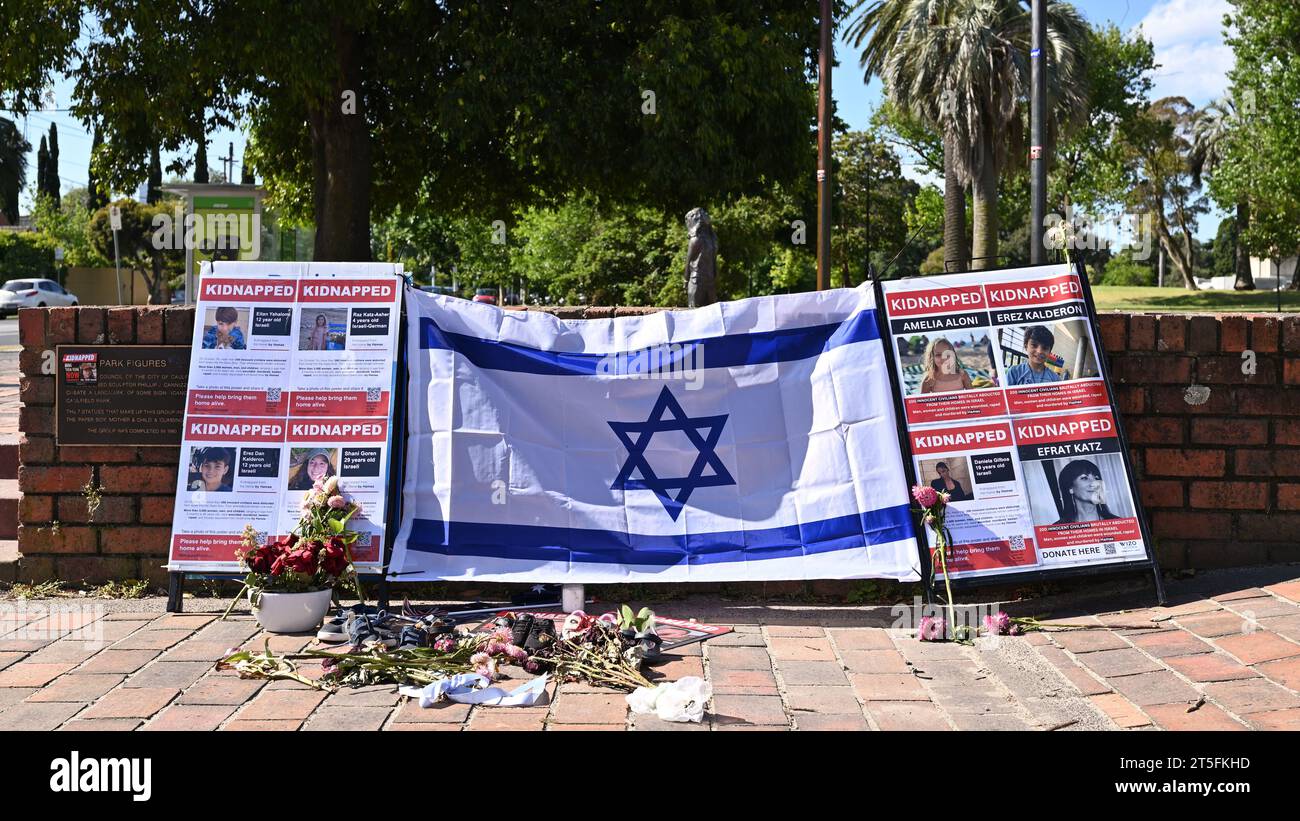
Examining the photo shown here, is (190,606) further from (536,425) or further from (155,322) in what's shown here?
(536,425)

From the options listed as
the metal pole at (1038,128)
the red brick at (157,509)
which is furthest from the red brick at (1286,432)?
the metal pole at (1038,128)

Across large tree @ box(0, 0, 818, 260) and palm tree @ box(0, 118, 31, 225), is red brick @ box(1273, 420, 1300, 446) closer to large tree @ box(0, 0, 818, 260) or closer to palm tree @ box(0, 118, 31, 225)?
large tree @ box(0, 0, 818, 260)

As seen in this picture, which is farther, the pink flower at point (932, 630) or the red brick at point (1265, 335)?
the red brick at point (1265, 335)

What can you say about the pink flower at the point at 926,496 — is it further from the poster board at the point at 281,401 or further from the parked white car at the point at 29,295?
the parked white car at the point at 29,295

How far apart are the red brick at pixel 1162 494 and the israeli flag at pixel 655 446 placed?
60.1 inches

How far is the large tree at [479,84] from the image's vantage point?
15289mm

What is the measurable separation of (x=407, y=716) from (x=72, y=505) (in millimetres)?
3066

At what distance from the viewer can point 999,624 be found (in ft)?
19.6

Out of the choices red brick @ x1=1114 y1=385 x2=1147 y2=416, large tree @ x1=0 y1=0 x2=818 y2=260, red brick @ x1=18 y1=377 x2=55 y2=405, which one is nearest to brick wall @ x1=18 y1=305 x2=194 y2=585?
red brick @ x1=18 y1=377 x2=55 y2=405

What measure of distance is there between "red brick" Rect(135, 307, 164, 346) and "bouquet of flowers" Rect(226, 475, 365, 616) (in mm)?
1314

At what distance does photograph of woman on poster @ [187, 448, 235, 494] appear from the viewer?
6.39 meters

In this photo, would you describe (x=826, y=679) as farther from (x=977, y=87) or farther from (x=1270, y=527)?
(x=977, y=87)

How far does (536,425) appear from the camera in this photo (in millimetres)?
6574

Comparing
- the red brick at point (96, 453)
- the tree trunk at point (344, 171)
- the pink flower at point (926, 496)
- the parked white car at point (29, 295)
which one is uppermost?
the parked white car at point (29, 295)
